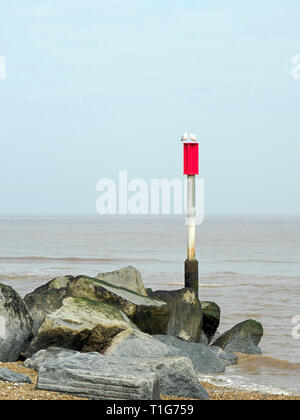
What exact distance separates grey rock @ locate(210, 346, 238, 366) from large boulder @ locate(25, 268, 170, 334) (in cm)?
101

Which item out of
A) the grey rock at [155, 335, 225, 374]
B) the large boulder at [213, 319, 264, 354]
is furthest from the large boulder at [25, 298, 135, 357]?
the large boulder at [213, 319, 264, 354]

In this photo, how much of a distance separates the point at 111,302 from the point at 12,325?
1.81 meters

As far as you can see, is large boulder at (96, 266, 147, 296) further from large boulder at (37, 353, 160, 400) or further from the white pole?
large boulder at (37, 353, 160, 400)

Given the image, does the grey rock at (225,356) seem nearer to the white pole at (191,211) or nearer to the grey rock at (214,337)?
the grey rock at (214,337)

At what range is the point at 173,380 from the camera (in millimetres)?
7301

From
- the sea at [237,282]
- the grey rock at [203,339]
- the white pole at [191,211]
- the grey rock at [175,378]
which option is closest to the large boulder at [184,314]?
the grey rock at [203,339]

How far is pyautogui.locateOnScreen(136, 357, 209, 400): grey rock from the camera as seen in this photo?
7.25 metres

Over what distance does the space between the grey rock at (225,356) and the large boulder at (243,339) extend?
549 mm

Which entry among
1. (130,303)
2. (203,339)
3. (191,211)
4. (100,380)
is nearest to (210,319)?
(203,339)

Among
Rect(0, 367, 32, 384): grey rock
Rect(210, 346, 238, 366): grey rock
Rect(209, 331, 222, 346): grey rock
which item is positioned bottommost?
Rect(209, 331, 222, 346): grey rock

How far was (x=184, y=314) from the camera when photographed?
443 inches

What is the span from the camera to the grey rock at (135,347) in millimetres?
8352

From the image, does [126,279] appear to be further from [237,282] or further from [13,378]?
[237,282]
